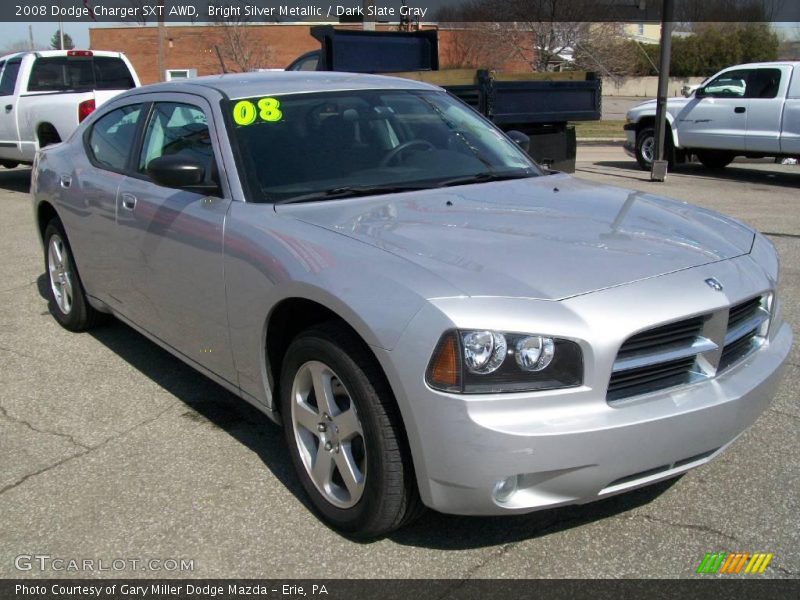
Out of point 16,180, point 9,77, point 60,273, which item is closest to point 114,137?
point 60,273

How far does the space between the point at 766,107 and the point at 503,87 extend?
19.2 feet

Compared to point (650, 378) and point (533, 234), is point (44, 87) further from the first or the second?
point (650, 378)

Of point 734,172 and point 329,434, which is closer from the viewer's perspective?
point 329,434

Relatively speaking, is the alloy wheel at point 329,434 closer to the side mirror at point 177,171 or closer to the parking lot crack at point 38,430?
the side mirror at point 177,171

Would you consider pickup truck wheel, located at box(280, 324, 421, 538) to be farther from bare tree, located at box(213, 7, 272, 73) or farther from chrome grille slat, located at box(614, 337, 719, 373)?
bare tree, located at box(213, 7, 272, 73)

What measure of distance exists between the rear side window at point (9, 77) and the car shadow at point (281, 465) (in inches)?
339

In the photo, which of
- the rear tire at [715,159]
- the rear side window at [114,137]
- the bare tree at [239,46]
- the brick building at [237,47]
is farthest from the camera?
the bare tree at [239,46]

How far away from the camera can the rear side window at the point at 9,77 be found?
12.7 meters

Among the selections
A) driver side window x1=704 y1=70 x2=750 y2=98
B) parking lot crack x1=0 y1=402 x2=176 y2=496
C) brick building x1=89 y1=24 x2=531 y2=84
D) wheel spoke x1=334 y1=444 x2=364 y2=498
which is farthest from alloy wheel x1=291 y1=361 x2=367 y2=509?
brick building x1=89 y1=24 x2=531 y2=84

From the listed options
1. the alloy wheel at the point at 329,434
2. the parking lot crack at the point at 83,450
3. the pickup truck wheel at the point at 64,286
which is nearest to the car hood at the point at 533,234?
the alloy wheel at the point at 329,434

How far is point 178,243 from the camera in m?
3.89

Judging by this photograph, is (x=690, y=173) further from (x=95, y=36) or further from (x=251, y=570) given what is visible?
(x=95, y=36)
